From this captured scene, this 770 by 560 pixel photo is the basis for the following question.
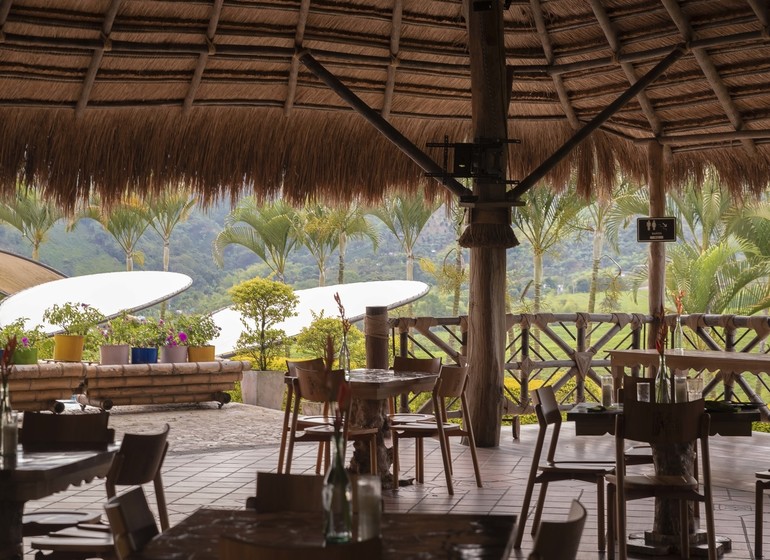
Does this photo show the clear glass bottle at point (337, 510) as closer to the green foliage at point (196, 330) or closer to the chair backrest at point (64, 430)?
the chair backrest at point (64, 430)

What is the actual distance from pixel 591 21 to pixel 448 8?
1127 millimetres

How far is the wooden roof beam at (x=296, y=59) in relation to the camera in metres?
7.88

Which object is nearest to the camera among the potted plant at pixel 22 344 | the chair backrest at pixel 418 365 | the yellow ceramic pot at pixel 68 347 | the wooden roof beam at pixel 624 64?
the chair backrest at pixel 418 365

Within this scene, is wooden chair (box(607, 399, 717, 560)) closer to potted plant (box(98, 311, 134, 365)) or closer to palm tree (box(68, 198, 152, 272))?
potted plant (box(98, 311, 134, 365))

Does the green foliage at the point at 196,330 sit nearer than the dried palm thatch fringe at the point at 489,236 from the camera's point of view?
No

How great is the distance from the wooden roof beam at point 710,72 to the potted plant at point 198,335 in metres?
5.58

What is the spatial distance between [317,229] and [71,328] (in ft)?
38.5

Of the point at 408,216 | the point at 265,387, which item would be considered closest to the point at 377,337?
the point at 265,387

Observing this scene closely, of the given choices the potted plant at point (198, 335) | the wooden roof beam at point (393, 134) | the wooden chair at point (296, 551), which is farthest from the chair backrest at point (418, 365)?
the potted plant at point (198, 335)

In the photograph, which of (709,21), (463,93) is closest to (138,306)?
(463,93)

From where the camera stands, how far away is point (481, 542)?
8.01 ft

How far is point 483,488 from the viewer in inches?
238

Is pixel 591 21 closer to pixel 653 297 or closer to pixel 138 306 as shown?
pixel 653 297

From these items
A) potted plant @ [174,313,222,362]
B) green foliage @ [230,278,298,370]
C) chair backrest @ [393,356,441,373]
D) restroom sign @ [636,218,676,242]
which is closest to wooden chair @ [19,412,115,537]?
chair backrest @ [393,356,441,373]
